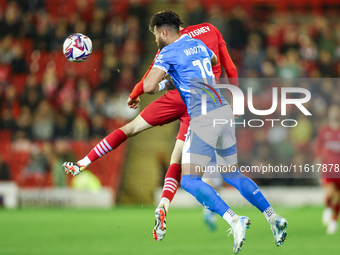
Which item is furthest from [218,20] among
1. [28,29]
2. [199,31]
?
[199,31]

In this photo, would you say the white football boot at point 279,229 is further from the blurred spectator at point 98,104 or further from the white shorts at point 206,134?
the blurred spectator at point 98,104

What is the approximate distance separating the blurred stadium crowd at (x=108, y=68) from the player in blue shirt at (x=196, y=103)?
7951 millimetres

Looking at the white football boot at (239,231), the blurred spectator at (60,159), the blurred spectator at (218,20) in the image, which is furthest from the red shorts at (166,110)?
the blurred spectator at (218,20)

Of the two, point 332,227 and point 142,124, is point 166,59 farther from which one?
point 332,227

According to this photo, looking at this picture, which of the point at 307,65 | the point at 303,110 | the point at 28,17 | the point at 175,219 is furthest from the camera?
the point at 28,17

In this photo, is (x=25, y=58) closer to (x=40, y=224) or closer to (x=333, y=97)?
(x=40, y=224)

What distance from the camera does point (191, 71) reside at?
5395mm

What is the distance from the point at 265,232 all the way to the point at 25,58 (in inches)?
386

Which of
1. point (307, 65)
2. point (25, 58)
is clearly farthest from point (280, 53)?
point (25, 58)

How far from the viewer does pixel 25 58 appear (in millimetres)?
15789

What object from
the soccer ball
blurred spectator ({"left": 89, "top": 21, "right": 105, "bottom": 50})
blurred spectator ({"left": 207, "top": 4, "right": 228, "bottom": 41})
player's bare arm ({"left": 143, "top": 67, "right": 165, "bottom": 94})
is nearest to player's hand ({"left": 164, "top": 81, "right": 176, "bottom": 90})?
player's bare arm ({"left": 143, "top": 67, "right": 165, "bottom": 94})

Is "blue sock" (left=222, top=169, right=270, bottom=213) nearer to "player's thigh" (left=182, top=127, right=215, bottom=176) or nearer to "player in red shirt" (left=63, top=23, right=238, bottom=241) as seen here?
"player's thigh" (left=182, top=127, right=215, bottom=176)

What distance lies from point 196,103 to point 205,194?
91 cm

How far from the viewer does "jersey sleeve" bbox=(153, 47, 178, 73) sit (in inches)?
208
